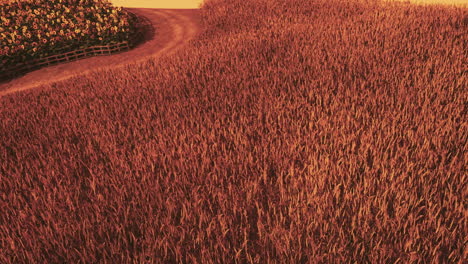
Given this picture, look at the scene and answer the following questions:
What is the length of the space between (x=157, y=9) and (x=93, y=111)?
15023 millimetres

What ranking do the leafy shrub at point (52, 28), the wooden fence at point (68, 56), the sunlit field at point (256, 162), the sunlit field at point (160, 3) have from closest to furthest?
the sunlit field at point (256, 162)
the wooden fence at point (68, 56)
the leafy shrub at point (52, 28)
the sunlit field at point (160, 3)

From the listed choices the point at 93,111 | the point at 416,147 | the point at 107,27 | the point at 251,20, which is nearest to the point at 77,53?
the point at 107,27

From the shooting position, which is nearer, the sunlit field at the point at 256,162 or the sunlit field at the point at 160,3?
the sunlit field at the point at 256,162

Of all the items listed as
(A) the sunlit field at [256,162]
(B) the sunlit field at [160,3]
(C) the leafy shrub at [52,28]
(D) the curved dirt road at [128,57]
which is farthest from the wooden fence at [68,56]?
(B) the sunlit field at [160,3]

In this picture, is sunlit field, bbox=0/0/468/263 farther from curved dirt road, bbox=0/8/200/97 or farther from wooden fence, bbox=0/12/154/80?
wooden fence, bbox=0/12/154/80

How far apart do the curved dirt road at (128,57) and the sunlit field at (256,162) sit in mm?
4344

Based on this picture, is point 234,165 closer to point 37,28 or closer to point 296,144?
point 296,144

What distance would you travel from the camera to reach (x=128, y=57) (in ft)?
32.4

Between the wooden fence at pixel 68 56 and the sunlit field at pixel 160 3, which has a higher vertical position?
the sunlit field at pixel 160 3

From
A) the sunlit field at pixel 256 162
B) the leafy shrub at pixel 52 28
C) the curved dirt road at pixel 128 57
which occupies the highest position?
the leafy shrub at pixel 52 28

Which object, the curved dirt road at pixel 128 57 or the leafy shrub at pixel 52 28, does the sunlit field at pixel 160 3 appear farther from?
the leafy shrub at pixel 52 28

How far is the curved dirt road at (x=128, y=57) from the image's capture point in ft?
29.2

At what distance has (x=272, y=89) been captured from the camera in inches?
142

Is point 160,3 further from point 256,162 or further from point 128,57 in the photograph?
point 256,162
